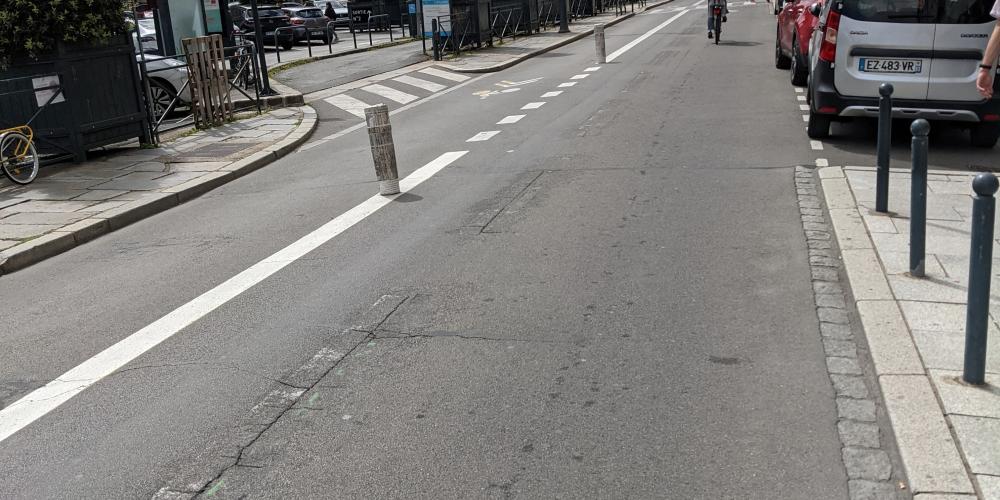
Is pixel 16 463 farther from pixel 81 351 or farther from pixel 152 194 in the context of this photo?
pixel 152 194

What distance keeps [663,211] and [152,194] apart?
5.79 m

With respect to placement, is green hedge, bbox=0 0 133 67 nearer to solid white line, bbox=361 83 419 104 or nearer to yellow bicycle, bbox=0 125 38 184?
yellow bicycle, bbox=0 125 38 184

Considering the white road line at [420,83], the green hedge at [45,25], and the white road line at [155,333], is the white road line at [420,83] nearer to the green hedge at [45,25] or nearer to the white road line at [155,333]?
the green hedge at [45,25]

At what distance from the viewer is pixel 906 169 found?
9531 millimetres

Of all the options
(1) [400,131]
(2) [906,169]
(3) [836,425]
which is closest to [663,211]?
(2) [906,169]

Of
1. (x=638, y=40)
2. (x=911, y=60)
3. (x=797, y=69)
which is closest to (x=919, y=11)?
(x=911, y=60)

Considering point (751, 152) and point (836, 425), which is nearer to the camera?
point (836, 425)

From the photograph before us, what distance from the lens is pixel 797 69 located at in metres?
16.5

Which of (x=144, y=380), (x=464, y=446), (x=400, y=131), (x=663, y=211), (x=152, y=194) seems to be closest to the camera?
(x=464, y=446)

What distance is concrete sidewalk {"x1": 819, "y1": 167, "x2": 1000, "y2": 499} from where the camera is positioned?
3.87 m

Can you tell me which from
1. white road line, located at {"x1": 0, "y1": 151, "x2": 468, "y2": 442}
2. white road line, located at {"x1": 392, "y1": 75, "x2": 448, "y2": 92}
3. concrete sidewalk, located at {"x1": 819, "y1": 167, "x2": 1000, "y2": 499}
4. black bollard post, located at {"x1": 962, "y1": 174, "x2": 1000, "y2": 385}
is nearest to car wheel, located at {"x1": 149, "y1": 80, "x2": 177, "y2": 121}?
white road line, located at {"x1": 392, "y1": 75, "x2": 448, "y2": 92}

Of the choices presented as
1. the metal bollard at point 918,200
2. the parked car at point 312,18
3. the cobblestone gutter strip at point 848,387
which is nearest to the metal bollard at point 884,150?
the cobblestone gutter strip at point 848,387

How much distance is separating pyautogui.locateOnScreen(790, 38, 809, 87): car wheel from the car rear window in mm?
5611

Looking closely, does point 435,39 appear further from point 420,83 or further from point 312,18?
point 312,18
